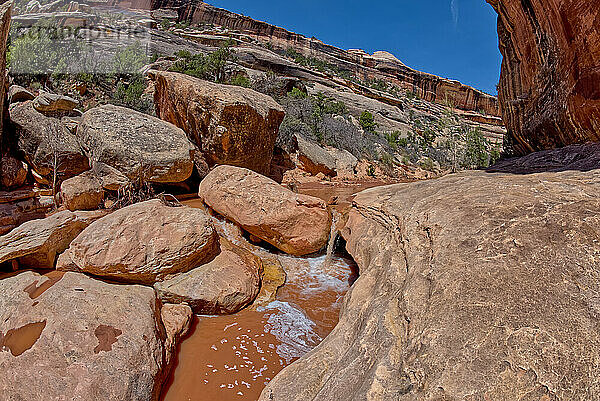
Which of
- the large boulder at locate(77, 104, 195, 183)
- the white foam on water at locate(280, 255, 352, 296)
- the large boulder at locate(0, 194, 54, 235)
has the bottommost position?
the large boulder at locate(0, 194, 54, 235)

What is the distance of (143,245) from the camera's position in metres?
3.25

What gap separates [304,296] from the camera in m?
3.65

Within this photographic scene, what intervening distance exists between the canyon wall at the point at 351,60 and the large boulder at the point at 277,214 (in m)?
35.2

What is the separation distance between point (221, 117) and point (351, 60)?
34575mm

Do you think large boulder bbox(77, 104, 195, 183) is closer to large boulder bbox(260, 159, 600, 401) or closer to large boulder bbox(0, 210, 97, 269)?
large boulder bbox(0, 210, 97, 269)

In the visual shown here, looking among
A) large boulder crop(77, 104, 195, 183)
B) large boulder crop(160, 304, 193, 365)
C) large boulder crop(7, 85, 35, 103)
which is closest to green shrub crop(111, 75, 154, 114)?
large boulder crop(7, 85, 35, 103)

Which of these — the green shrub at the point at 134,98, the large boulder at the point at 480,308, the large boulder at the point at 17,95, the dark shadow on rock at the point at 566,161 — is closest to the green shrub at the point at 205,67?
the green shrub at the point at 134,98

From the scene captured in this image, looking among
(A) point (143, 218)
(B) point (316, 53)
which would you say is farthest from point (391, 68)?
(A) point (143, 218)

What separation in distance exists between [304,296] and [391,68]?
38893 mm

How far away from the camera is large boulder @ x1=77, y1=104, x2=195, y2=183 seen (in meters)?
5.54

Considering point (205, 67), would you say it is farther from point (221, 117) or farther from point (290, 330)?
point (290, 330)

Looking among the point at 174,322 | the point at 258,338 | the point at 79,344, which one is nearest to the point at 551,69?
the point at 258,338

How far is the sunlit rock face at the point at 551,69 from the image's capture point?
9.17 feet

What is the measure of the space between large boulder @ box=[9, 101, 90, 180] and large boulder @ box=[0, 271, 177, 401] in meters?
3.73
